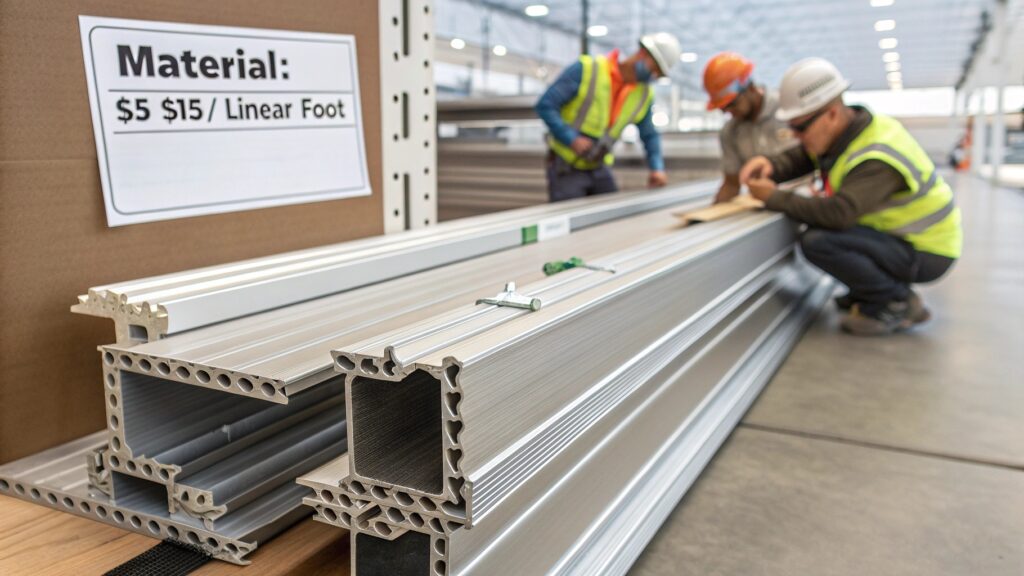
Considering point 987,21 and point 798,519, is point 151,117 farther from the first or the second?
point 987,21

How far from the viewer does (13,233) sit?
57.5 inches

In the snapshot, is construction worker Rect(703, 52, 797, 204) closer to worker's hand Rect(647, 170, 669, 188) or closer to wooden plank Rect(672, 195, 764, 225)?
wooden plank Rect(672, 195, 764, 225)

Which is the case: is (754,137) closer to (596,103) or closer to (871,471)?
(596,103)

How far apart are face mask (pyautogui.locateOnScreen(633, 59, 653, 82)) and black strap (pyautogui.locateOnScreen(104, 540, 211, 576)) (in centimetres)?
410

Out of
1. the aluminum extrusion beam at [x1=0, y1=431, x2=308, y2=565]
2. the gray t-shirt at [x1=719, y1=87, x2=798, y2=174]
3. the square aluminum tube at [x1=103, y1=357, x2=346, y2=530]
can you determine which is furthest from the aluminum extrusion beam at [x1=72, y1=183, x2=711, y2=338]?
the gray t-shirt at [x1=719, y1=87, x2=798, y2=174]

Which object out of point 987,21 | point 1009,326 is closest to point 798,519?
point 1009,326

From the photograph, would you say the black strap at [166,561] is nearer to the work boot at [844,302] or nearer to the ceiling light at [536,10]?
the work boot at [844,302]

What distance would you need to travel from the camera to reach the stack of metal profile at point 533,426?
3.35 ft

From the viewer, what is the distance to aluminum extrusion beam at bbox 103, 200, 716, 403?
118 cm

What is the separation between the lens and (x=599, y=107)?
4.89m

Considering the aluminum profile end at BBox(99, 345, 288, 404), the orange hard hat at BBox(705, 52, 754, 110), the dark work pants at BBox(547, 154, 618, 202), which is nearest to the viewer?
the aluminum profile end at BBox(99, 345, 288, 404)

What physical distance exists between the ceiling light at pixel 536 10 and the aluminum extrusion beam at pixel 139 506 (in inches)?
547

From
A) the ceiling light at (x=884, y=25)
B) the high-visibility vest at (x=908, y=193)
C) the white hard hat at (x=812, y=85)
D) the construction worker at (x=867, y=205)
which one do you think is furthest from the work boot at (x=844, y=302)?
the ceiling light at (x=884, y=25)

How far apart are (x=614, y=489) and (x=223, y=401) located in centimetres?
83
